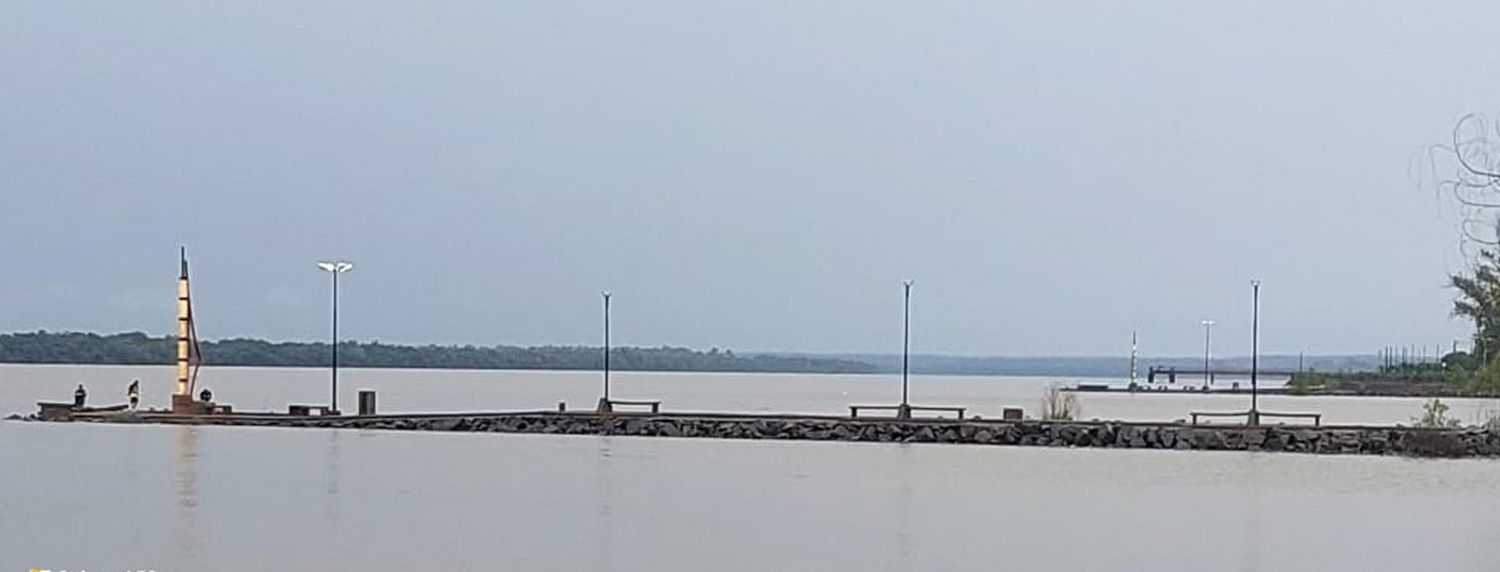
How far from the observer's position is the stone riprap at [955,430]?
161 ft

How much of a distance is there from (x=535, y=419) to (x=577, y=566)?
116ft

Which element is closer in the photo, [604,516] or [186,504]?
[604,516]

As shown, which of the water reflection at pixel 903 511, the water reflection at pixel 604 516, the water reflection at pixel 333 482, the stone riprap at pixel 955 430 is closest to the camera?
the water reflection at pixel 604 516

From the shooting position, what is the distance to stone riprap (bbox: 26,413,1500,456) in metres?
49.0

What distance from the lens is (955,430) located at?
53375 millimetres

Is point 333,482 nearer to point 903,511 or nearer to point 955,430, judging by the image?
point 903,511

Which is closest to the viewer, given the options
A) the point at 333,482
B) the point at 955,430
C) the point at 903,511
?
the point at 903,511

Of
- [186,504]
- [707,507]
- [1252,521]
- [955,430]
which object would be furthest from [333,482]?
[955,430]

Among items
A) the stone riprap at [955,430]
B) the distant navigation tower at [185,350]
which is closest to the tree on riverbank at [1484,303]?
the stone riprap at [955,430]

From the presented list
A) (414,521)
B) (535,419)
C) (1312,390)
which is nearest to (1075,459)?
(535,419)

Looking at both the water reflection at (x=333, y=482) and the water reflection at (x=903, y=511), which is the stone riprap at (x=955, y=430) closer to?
the water reflection at (x=333, y=482)

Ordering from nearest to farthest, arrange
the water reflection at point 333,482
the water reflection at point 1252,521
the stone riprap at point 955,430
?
the water reflection at point 1252,521
the water reflection at point 333,482
the stone riprap at point 955,430

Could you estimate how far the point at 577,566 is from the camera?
68.2 ft

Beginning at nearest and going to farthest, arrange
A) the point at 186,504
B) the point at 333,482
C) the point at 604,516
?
1. the point at 604,516
2. the point at 186,504
3. the point at 333,482
